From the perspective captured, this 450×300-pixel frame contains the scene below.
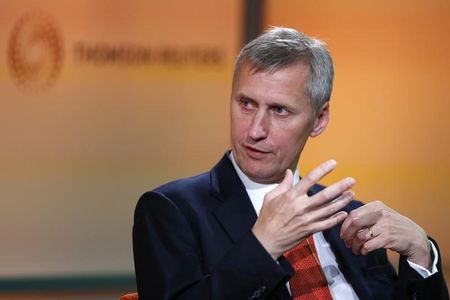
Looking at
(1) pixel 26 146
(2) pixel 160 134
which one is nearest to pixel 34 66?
(1) pixel 26 146

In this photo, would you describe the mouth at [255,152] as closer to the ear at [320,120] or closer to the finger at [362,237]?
the ear at [320,120]

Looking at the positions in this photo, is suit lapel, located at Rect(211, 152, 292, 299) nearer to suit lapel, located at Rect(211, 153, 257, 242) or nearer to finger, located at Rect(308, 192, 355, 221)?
suit lapel, located at Rect(211, 153, 257, 242)

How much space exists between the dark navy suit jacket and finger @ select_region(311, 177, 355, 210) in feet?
0.57

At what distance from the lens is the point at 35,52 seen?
4.19 meters

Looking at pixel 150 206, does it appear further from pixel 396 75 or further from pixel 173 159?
pixel 396 75

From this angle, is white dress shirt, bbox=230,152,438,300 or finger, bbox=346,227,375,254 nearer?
finger, bbox=346,227,375,254

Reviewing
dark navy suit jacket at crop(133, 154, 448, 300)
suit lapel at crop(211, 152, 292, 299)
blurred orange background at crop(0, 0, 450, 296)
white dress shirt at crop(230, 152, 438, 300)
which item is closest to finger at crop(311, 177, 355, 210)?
dark navy suit jacket at crop(133, 154, 448, 300)

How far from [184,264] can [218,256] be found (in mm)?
98

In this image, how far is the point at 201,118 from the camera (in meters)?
4.45

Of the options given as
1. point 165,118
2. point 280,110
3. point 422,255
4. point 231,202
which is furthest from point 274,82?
point 165,118

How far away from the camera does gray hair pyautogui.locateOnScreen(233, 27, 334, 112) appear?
2.71 m

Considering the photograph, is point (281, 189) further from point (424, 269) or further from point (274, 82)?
point (424, 269)

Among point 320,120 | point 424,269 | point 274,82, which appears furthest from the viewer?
point 320,120

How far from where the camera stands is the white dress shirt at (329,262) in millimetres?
2816
